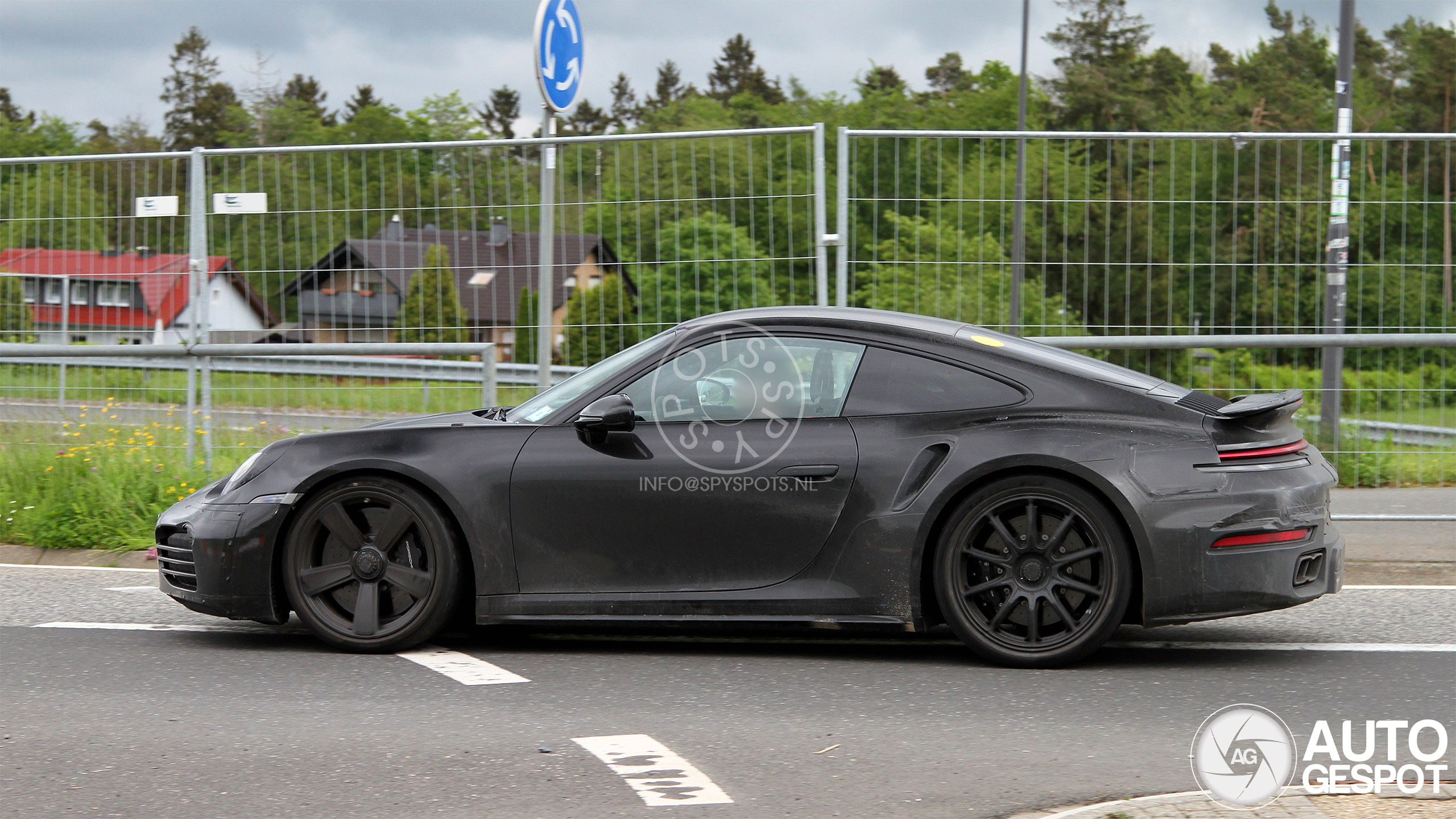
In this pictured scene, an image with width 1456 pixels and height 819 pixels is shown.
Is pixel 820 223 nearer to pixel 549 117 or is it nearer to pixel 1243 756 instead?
pixel 549 117

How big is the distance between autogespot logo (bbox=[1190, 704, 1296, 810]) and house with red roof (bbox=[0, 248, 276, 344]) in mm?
6127

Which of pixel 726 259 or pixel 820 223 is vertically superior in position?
pixel 820 223

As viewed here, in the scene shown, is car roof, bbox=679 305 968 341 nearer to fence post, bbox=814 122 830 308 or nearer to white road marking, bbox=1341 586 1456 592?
fence post, bbox=814 122 830 308

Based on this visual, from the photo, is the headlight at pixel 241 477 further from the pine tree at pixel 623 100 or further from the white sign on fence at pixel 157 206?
the pine tree at pixel 623 100

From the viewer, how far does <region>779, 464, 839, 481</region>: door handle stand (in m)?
4.70

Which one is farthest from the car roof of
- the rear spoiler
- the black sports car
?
the rear spoiler

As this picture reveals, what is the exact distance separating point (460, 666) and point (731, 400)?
1.34 m

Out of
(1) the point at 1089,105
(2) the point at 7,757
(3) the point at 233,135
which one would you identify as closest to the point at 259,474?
(2) the point at 7,757

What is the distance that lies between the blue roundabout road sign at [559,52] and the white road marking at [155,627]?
346 centimetres

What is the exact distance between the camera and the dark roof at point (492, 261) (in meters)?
7.77

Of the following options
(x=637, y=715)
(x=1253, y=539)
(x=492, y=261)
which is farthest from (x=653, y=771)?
(x=492, y=261)

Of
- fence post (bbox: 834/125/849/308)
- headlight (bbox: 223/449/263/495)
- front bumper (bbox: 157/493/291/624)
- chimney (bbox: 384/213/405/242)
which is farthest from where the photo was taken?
chimney (bbox: 384/213/405/242)

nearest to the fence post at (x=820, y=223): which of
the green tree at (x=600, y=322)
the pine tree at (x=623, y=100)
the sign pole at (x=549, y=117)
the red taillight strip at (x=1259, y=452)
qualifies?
the green tree at (x=600, y=322)

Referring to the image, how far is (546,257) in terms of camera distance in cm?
775
